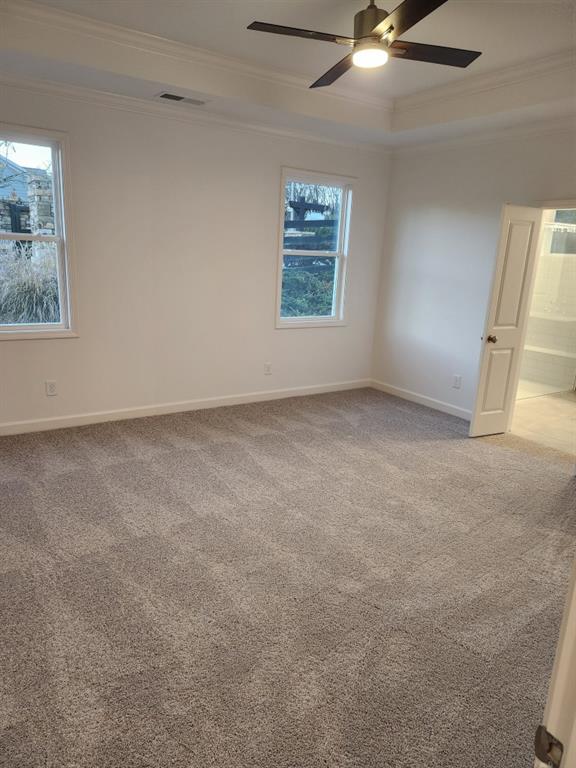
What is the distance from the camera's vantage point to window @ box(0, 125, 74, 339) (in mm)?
3928

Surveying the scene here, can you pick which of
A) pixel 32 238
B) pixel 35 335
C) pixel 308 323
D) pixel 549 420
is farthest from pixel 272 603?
pixel 549 420

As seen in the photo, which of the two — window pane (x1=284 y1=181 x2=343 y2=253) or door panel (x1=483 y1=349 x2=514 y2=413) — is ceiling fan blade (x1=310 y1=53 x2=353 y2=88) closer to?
window pane (x1=284 y1=181 x2=343 y2=253)

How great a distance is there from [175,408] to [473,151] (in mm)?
3713

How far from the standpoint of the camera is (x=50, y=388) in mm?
4289

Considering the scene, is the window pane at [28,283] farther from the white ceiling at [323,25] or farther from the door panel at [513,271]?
the door panel at [513,271]

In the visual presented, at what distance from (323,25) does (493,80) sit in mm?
1426

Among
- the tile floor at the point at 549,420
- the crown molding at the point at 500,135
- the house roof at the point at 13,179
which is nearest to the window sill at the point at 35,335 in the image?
the house roof at the point at 13,179

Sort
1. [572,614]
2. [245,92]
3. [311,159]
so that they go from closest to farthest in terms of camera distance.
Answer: [572,614] < [245,92] < [311,159]

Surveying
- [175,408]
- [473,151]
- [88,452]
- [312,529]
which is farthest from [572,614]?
[473,151]

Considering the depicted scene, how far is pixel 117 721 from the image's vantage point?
1.75 metres

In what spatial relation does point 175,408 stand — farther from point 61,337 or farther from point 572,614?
point 572,614

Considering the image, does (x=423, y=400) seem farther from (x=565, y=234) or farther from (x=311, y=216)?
(x=565, y=234)

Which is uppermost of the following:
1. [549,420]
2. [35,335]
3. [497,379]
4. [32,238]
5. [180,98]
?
[180,98]

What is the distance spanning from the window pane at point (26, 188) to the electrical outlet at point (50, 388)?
120 centimetres
